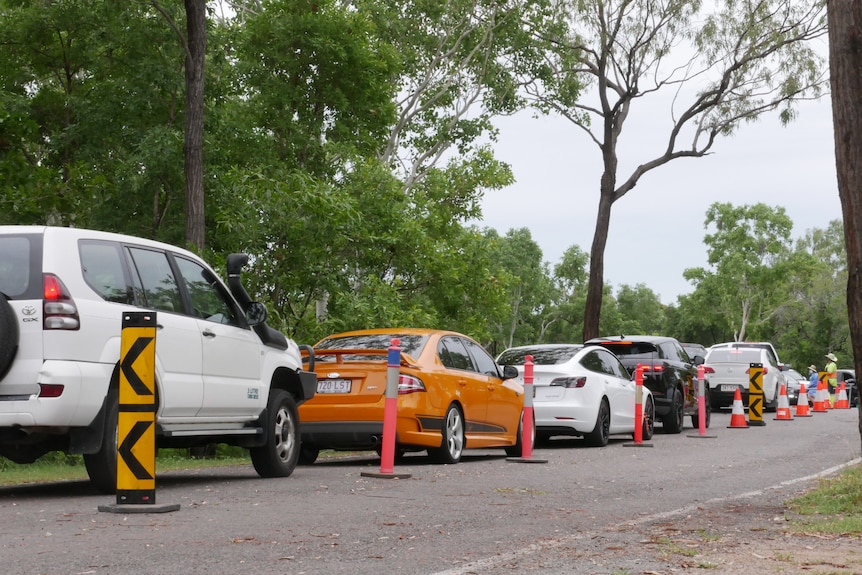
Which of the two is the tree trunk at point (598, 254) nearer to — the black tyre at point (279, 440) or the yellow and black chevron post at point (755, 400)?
the yellow and black chevron post at point (755, 400)

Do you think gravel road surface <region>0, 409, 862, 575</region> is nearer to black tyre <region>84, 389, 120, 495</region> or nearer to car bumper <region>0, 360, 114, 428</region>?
black tyre <region>84, 389, 120, 495</region>

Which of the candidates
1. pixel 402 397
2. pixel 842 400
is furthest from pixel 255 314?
pixel 842 400

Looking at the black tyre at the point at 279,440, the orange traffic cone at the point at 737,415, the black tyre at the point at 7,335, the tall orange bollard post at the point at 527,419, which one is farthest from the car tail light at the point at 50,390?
the orange traffic cone at the point at 737,415

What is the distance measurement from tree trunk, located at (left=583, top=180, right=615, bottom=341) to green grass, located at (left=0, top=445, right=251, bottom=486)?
20740 mm

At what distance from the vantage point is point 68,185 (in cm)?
2366

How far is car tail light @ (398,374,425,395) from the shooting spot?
14.0 meters

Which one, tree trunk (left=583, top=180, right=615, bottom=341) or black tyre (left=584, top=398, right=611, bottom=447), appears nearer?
black tyre (left=584, top=398, right=611, bottom=447)

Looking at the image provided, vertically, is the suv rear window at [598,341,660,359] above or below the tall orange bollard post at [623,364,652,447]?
above

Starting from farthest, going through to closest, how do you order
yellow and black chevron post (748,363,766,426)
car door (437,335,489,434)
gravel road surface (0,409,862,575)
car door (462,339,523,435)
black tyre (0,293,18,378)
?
1. yellow and black chevron post (748,363,766,426)
2. car door (462,339,523,435)
3. car door (437,335,489,434)
4. black tyre (0,293,18,378)
5. gravel road surface (0,409,862,575)

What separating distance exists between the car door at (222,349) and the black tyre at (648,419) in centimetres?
1061

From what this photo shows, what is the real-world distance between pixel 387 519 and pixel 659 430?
670 inches

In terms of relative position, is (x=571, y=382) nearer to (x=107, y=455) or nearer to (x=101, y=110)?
(x=107, y=455)

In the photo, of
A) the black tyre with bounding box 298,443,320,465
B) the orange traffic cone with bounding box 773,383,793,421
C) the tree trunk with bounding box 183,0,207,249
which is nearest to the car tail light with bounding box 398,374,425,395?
the black tyre with bounding box 298,443,320,465

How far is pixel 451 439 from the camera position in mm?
14758
